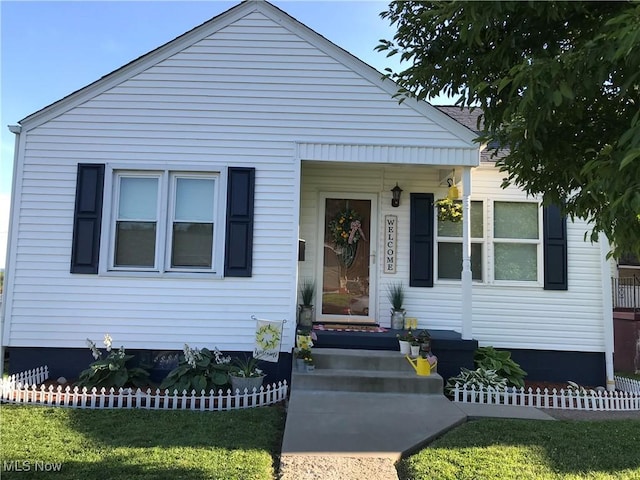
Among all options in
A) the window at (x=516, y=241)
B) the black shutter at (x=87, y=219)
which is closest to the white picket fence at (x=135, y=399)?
the black shutter at (x=87, y=219)

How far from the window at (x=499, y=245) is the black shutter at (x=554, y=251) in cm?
12

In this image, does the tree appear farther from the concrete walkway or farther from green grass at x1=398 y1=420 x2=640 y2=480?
the concrete walkway

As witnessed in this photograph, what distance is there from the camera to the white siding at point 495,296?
6.96 meters

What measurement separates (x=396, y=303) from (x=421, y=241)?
42.9 inches

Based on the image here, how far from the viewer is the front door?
7.25 meters

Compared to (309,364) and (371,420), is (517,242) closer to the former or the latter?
(309,364)

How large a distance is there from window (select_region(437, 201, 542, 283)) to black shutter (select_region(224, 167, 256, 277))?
10.3 ft

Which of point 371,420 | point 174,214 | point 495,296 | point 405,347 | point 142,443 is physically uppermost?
point 174,214

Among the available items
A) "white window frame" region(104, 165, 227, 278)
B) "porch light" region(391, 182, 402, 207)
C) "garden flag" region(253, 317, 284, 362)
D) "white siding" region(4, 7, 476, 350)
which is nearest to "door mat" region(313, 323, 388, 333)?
"white siding" region(4, 7, 476, 350)

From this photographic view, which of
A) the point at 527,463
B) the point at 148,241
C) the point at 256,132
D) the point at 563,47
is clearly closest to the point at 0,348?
the point at 148,241

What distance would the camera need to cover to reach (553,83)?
203cm

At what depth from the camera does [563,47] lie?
2631mm

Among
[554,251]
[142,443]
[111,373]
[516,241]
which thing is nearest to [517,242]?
[516,241]

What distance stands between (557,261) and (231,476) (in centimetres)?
607
